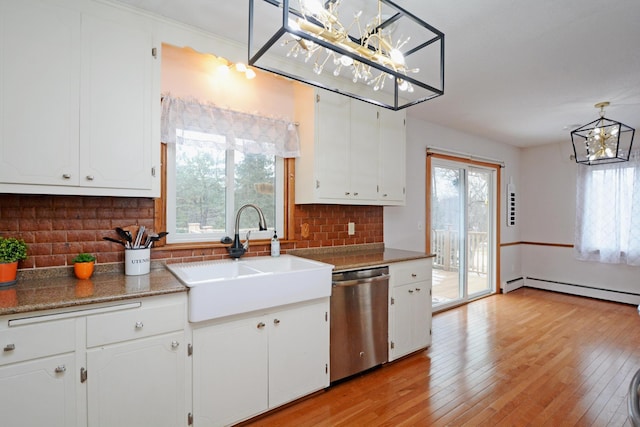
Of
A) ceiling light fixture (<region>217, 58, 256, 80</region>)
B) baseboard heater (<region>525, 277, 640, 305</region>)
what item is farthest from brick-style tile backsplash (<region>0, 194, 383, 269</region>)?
baseboard heater (<region>525, 277, 640, 305</region>)

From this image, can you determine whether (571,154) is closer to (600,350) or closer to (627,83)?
(627,83)

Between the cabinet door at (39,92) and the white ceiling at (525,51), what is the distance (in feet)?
1.48

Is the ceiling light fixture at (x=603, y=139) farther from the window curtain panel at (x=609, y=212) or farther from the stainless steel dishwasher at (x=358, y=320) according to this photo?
the stainless steel dishwasher at (x=358, y=320)

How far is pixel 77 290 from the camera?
156 centimetres

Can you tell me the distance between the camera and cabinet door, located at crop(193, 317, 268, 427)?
174cm

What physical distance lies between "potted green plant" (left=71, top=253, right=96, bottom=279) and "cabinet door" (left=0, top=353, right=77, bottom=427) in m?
0.54

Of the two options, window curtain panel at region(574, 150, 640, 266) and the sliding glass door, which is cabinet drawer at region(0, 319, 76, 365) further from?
window curtain panel at region(574, 150, 640, 266)

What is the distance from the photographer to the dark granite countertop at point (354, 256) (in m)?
2.47

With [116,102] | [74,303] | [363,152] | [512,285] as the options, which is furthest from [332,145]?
[512,285]

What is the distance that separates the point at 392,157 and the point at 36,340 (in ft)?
9.27

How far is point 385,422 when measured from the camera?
1975 mm

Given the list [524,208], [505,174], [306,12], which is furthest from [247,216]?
[524,208]

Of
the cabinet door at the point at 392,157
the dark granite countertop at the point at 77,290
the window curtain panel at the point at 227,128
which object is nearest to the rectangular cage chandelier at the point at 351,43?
the cabinet door at the point at 392,157

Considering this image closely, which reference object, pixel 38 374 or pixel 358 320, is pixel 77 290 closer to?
pixel 38 374
